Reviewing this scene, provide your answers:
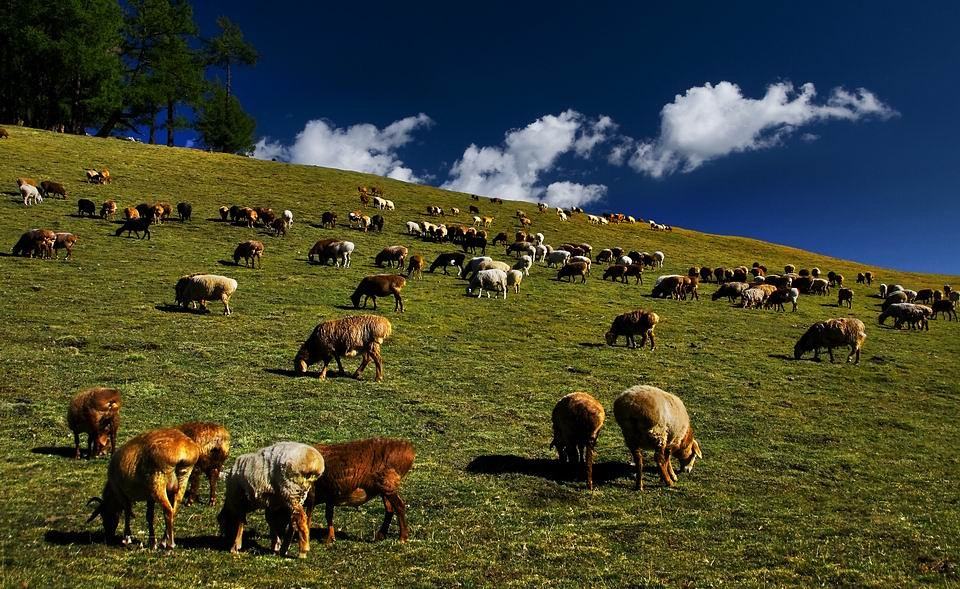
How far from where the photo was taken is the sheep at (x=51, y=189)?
44625 millimetres

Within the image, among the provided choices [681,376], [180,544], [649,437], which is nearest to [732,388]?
[681,376]

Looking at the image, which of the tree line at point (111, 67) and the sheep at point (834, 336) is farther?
the tree line at point (111, 67)

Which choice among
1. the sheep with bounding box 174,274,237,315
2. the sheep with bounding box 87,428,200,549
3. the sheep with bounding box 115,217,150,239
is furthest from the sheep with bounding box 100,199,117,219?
the sheep with bounding box 87,428,200,549

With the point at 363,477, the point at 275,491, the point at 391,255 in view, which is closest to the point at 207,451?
the point at 275,491

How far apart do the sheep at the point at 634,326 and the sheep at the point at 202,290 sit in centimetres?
1877

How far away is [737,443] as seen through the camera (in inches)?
600

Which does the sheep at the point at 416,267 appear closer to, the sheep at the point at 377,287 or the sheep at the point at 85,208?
the sheep at the point at 377,287

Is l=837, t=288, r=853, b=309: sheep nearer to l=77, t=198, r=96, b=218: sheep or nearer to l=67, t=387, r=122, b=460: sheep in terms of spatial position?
l=67, t=387, r=122, b=460: sheep

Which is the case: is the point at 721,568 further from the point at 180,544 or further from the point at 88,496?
the point at 88,496

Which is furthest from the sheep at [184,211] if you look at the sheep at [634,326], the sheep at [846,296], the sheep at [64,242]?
the sheep at [846,296]

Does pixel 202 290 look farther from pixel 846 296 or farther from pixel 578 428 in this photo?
pixel 846 296

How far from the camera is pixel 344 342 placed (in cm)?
1838

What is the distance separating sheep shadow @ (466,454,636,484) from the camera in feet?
39.6

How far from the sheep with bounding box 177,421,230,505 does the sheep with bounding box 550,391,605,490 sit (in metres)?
6.90
